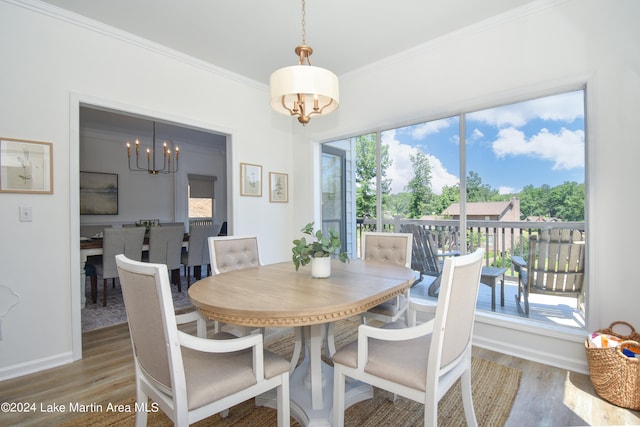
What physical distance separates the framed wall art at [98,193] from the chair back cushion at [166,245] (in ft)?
8.36

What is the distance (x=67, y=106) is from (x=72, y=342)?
190 centimetres

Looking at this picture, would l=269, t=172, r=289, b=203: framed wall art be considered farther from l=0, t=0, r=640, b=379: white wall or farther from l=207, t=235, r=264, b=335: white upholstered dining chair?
l=207, t=235, r=264, b=335: white upholstered dining chair

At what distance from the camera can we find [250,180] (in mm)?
3805

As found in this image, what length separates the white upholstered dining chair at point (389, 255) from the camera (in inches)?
85.2

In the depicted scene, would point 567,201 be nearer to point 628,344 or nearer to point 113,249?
point 628,344

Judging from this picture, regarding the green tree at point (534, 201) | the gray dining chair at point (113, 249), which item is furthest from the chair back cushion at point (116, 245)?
the green tree at point (534, 201)

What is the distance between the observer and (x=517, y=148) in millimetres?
2633

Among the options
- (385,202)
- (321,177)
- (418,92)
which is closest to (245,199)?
(321,177)

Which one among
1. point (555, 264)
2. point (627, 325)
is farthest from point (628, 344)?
point (555, 264)

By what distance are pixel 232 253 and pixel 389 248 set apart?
1277 millimetres

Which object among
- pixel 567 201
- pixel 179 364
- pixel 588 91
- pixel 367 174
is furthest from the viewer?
pixel 367 174

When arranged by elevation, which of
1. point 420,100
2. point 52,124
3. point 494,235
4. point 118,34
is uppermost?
point 118,34

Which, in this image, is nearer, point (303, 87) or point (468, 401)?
point (468, 401)

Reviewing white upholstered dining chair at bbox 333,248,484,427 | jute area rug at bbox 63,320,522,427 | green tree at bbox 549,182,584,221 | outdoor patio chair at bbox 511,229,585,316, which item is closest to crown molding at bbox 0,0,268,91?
jute area rug at bbox 63,320,522,427
